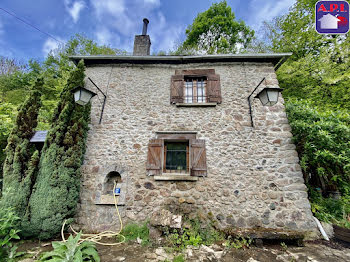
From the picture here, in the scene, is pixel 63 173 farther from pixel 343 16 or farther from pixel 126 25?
pixel 343 16

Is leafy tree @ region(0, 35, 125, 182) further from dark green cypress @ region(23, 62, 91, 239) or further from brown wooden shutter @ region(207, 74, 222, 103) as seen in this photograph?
brown wooden shutter @ region(207, 74, 222, 103)

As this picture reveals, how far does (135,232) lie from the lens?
10.3 feet

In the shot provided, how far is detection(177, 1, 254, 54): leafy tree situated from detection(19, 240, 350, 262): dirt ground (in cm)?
1037

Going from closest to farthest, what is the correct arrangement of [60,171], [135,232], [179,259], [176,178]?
[179,259] → [135,232] → [60,171] → [176,178]

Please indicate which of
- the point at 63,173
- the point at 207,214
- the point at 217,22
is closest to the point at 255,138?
the point at 207,214

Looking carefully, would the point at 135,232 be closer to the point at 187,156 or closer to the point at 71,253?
the point at 71,253

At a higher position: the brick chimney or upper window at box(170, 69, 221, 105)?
the brick chimney

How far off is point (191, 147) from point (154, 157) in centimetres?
104

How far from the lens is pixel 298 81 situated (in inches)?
218

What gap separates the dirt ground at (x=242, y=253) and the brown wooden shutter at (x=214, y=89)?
3.53 metres

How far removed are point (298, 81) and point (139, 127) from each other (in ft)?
21.0

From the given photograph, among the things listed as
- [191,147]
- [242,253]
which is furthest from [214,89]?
[242,253]

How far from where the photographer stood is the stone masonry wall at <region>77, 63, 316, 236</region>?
3.32m

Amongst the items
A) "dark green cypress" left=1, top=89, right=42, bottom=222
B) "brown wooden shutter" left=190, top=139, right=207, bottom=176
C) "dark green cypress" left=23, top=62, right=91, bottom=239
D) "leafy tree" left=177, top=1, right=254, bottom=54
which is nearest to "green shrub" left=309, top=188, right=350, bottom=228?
"brown wooden shutter" left=190, top=139, right=207, bottom=176
